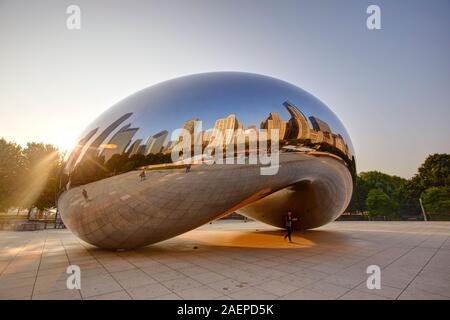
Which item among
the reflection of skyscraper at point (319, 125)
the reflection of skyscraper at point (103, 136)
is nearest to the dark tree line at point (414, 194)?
the reflection of skyscraper at point (319, 125)

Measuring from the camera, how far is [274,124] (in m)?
6.59

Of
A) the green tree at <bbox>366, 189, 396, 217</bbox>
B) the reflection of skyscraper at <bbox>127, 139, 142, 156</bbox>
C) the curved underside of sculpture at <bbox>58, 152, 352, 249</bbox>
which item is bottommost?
the green tree at <bbox>366, 189, 396, 217</bbox>

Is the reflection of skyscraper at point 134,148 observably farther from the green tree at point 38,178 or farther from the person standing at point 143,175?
the green tree at point 38,178

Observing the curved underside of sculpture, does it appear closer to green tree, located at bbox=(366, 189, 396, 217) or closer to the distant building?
the distant building

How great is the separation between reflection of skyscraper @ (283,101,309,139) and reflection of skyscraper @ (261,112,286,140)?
184mm

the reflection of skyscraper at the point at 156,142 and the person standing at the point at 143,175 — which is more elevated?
the reflection of skyscraper at the point at 156,142

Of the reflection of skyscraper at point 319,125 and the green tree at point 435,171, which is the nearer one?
the reflection of skyscraper at point 319,125

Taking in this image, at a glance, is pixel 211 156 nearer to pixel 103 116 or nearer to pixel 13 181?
pixel 103 116

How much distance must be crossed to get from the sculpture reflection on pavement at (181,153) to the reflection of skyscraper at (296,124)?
0.03 m

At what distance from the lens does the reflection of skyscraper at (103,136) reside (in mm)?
6344

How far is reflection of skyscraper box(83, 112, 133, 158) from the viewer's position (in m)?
6.34

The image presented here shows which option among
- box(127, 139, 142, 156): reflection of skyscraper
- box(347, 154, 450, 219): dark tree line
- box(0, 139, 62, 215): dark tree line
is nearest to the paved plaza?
box(127, 139, 142, 156): reflection of skyscraper
